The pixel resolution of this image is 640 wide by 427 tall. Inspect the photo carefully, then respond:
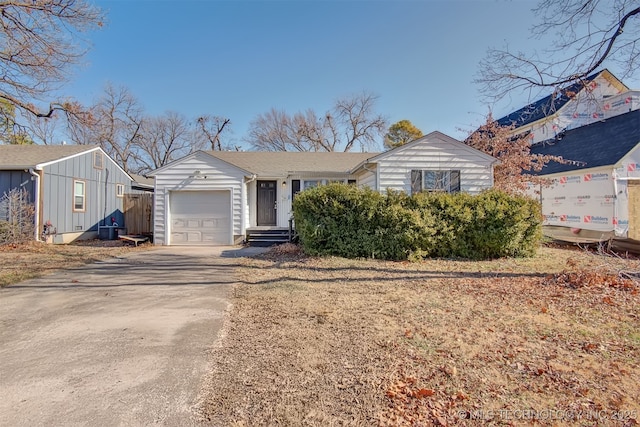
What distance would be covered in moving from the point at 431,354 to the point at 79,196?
1622cm

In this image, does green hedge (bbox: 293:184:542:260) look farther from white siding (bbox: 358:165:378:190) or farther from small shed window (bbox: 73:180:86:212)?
small shed window (bbox: 73:180:86:212)

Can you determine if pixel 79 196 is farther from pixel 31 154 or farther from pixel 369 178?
pixel 369 178

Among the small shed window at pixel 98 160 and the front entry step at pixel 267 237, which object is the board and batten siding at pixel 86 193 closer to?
the small shed window at pixel 98 160

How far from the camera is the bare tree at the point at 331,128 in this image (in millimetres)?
34781

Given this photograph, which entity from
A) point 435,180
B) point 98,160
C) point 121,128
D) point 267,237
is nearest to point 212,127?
point 121,128

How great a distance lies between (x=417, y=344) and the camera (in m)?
3.43

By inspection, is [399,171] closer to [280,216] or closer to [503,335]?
[280,216]

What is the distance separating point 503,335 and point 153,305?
4.79 meters

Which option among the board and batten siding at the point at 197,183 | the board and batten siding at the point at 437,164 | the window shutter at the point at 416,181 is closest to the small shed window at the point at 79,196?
the board and batten siding at the point at 197,183

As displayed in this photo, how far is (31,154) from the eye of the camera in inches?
535

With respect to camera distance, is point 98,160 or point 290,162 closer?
point 98,160

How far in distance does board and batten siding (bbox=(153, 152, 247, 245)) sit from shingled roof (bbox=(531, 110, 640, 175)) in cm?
1373

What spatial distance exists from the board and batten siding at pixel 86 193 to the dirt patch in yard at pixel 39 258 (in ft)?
5.97

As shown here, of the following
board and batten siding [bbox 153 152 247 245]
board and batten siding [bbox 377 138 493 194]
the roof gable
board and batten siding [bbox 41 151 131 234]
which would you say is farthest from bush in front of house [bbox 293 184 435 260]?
board and batten siding [bbox 41 151 131 234]
